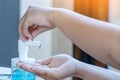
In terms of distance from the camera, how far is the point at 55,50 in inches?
52.1

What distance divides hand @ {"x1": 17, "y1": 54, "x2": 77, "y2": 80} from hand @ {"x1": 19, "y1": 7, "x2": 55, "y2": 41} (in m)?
0.11

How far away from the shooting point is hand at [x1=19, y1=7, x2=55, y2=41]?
72 centimetres

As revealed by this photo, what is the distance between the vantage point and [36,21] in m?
0.73

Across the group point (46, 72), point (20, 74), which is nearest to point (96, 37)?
point (46, 72)

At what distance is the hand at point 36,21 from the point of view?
718 mm

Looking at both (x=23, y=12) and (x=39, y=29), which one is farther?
(x=23, y=12)

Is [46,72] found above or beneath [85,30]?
beneath

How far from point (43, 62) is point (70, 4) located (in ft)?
1.67

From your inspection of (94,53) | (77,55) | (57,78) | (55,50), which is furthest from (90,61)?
(94,53)

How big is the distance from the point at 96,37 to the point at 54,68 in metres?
0.22

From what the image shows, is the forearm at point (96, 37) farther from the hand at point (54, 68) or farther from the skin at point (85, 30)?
the hand at point (54, 68)

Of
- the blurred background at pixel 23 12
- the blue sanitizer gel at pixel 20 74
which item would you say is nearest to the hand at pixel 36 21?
the blue sanitizer gel at pixel 20 74

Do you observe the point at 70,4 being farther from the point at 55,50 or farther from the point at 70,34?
the point at 70,34

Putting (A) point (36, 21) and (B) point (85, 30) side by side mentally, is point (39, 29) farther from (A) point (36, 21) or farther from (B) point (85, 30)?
(B) point (85, 30)
